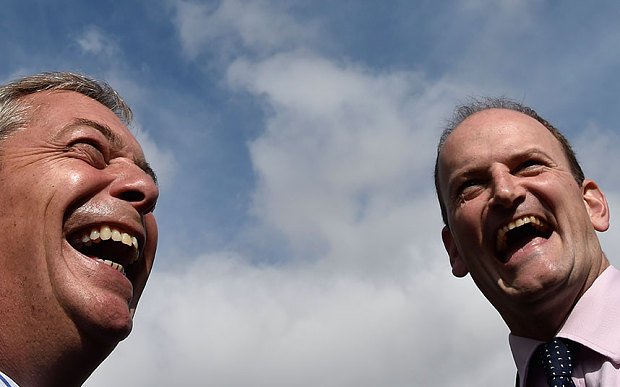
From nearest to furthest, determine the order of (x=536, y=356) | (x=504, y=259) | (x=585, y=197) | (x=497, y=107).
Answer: (x=536, y=356), (x=504, y=259), (x=585, y=197), (x=497, y=107)

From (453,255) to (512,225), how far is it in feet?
2.81

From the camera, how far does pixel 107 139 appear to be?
414 cm

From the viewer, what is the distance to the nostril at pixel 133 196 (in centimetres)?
391

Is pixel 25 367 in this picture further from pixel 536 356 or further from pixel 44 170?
pixel 536 356

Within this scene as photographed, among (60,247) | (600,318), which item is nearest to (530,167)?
(600,318)

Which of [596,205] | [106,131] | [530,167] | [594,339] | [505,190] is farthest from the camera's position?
[596,205]

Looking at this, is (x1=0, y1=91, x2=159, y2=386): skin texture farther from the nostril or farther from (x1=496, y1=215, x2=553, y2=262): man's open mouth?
(x1=496, y1=215, x2=553, y2=262): man's open mouth

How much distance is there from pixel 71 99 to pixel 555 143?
11.1 ft

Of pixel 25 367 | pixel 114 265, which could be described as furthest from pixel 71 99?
pixel 25 367

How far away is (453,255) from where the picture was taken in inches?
204

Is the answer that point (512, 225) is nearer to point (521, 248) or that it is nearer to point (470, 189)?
point (521, 248)

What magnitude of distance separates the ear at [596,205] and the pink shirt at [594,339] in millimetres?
484

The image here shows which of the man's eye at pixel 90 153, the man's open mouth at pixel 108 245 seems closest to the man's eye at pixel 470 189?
the man's open mouth at pixel 108 245

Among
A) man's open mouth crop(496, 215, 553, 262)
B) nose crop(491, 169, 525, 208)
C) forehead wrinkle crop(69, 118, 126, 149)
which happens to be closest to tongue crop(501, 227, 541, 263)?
man's open mouth crop(496, 215, 553, 262)
